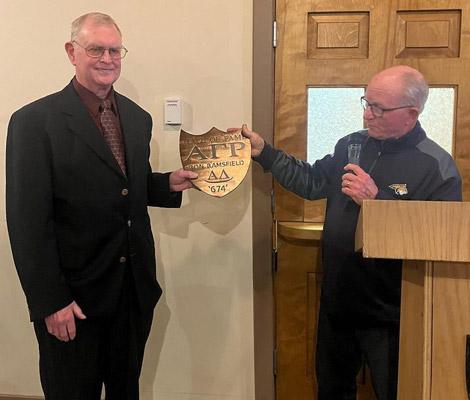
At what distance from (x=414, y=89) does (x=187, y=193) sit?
35.3 inches

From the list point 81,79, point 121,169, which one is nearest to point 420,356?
point 121,169

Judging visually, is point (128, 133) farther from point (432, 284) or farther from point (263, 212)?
point (432, 284)

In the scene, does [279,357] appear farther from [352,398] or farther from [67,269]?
[67,269]

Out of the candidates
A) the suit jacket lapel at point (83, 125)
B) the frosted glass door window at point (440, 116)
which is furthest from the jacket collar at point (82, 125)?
the frosted glass door window at point (440, 116)

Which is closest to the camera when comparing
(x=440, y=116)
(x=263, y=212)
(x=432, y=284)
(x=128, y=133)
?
(x=432, y=284)

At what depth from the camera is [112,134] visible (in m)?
1.55

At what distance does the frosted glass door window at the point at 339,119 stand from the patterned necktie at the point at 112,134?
73cm

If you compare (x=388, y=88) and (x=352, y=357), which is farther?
(x=352, y=357)

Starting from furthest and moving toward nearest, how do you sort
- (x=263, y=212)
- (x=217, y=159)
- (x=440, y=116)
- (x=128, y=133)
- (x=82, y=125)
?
(x=263, y=212) < (x=440, y=116) < (x=217, y=159) < (x=128, y=133) < (x=82, y=125)

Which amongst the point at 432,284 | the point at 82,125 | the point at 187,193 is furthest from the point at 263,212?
the point at 432,284

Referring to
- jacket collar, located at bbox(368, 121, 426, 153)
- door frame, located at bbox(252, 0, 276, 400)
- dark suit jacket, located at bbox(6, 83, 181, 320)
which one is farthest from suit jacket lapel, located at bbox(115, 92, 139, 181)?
jacket collar, located at bbox(368, 121, 426, 153)

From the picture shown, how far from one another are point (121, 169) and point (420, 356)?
97 cm

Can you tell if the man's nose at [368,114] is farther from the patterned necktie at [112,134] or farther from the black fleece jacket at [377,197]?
the patterned necktie at [112,134]

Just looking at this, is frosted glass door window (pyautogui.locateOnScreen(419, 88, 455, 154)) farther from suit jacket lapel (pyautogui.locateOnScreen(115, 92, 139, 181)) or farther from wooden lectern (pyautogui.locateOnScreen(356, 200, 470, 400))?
wooden lectern (pyautogui.locateOnScreen(356, 200, 470, 400))
